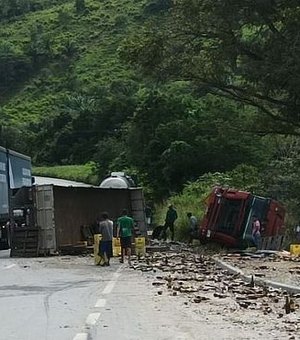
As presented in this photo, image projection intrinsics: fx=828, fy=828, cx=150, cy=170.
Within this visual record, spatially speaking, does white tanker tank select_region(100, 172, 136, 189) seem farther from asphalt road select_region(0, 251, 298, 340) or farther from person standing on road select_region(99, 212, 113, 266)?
asphalt road select_region(0, 251, 298, 340)

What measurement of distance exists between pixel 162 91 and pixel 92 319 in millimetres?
50521

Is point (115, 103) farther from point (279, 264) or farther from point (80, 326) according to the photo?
point (80, 326)

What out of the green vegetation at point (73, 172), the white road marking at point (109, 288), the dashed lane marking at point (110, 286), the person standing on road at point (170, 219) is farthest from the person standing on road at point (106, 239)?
the green vegetation at point (73, 172)

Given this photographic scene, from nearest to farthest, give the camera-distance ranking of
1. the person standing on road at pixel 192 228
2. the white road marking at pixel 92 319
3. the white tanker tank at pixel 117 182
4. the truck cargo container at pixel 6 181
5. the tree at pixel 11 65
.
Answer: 1. the white road marking at pixel 92 319
2. the truck cargo container at pixel 6 181
3. the person standing on road at pixel 192 228
4. the white tanker tank at pixel 117 182
5. the tree at pixel 11 65

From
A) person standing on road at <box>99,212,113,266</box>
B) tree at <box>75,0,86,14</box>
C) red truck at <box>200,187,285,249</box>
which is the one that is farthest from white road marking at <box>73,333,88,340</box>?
tree at <box>75,0,86,14</box>

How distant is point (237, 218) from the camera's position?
106ft

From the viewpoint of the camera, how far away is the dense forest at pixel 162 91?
2834cm

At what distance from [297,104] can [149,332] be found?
17.7 meters

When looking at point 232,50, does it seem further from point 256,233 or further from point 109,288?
point 109,288

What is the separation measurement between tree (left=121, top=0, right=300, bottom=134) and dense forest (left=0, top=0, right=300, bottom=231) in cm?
4

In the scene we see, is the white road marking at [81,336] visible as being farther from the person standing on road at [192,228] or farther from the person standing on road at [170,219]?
the person standing on road at [170,219]

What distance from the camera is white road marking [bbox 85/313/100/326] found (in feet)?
40.3

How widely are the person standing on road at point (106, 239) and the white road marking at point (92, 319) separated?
1118 cm

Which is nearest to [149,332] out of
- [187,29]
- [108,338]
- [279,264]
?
[108,338]
